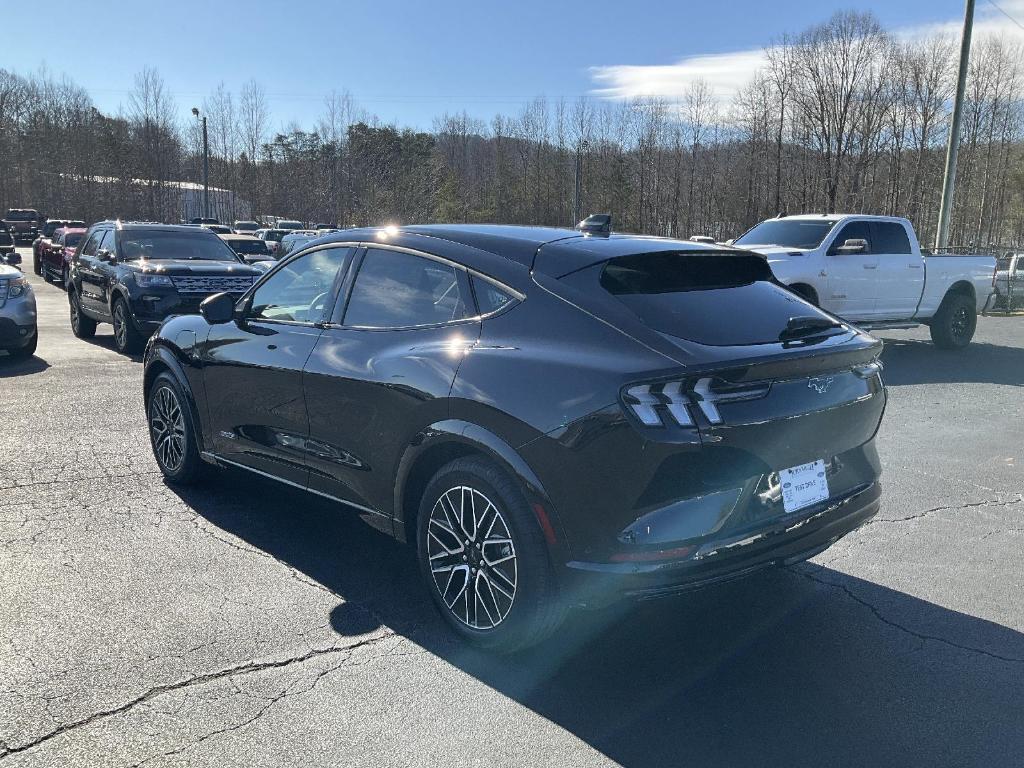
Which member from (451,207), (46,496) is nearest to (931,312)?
(46,496)

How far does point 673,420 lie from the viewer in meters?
2.90

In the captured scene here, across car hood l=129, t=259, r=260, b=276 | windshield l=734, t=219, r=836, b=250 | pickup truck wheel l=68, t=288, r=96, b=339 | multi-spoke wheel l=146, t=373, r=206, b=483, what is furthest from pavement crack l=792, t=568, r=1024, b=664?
pickup truck wheel l=68, t=288, r=96, b=339

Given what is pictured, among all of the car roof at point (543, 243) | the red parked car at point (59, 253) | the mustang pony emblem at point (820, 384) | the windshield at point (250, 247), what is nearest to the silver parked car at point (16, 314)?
the car roof at point (543, 243)

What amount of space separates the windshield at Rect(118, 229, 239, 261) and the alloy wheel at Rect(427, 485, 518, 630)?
9.71 m

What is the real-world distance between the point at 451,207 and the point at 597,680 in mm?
57736

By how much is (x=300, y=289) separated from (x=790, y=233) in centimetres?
943

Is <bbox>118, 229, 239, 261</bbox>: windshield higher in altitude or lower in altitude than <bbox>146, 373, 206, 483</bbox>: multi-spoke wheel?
higher

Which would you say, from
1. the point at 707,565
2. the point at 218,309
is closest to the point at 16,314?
the point at 218,309

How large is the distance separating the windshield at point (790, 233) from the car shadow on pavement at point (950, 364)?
6.54ft

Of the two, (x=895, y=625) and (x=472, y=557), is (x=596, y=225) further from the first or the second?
(x=895, y=625)

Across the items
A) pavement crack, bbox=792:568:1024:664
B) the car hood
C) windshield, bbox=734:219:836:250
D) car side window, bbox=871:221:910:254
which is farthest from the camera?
car side window, bbox=871:221:910:254

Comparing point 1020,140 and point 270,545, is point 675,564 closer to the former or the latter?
point 270,545

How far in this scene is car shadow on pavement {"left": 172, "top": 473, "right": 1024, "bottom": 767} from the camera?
280cm

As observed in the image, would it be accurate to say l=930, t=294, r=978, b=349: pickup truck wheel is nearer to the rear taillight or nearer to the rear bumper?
the rear bumper
